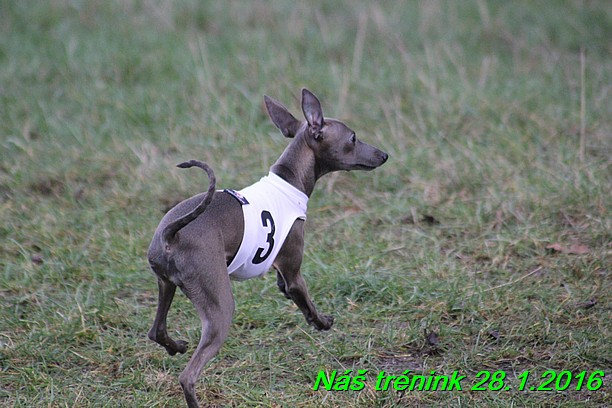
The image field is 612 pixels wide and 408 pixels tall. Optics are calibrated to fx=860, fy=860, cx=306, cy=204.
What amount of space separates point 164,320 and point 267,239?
565 millimetres

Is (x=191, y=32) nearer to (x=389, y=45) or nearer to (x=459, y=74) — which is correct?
(x=389, y=45)

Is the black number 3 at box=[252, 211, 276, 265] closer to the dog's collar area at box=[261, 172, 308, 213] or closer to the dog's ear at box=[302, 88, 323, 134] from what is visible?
the dog's collar area at box=[261, 172, 308, 213]

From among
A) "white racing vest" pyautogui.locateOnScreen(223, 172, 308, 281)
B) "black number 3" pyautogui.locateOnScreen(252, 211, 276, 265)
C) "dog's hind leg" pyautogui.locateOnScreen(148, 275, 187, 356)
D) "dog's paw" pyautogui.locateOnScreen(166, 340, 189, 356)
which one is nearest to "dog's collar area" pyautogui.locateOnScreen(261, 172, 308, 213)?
"white racing vest" pyautogui.locateOnScreen(223, 172, 308, 281)

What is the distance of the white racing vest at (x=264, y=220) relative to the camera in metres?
3.58

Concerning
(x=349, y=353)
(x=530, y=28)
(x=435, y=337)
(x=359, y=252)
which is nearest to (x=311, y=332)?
(x=349, y=353)

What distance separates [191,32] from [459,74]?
270 cm

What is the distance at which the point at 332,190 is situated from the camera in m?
5.86

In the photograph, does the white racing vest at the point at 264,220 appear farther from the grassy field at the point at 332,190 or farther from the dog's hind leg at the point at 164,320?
the grassy field at the point at 332,190

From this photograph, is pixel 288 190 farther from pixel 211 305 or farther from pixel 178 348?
pixel 178 348

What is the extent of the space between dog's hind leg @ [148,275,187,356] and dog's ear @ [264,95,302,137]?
102cm

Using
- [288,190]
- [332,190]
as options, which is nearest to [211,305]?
[288,190]

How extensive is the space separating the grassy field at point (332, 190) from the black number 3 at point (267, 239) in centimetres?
56

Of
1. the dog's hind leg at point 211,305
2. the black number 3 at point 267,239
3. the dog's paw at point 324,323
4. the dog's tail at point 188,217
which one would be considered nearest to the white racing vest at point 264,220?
the black number 3 at point 267,239

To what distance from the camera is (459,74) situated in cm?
753
